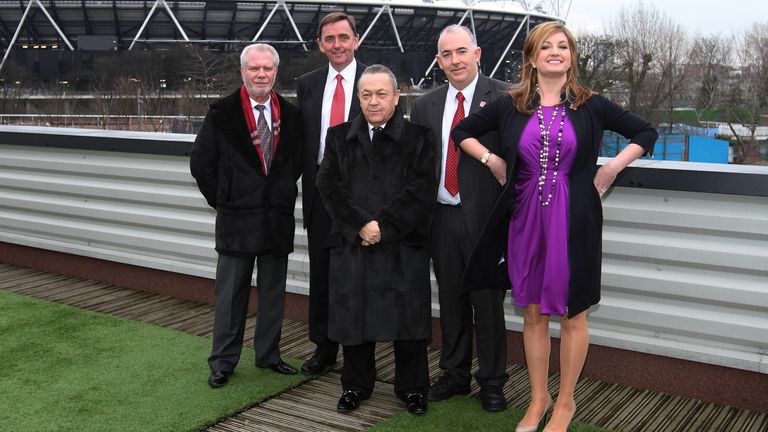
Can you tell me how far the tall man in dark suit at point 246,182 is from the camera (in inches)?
167

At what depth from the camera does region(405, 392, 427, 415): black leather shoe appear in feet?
12.9

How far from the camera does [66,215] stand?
690 centimetres

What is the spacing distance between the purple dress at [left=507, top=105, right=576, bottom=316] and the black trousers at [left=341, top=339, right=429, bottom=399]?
0.71 m

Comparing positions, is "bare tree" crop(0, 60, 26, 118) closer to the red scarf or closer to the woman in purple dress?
the red scarf

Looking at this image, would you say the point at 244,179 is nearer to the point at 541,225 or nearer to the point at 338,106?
the point at 338,106

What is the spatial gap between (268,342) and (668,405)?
7.24ft

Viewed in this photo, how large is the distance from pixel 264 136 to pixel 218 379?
1353 mm

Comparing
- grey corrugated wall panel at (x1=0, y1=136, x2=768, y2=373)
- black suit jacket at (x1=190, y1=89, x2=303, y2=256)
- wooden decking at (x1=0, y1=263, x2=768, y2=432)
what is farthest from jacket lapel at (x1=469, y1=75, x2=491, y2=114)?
wooden decking at (x1=0, y1=263, x2=768, y2=432)

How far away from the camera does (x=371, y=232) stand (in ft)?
12.1

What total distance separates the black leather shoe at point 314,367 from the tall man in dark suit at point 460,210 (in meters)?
0.78

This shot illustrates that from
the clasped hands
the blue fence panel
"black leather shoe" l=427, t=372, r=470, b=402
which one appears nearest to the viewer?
the clasped hands

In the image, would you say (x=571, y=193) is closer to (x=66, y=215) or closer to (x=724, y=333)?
(x=724, y=333)

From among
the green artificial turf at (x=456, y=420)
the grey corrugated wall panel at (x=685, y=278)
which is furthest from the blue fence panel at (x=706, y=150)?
the green artificial turf at (x=456, y=420)

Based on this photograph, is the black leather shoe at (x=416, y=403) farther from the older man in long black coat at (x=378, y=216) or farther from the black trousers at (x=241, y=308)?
the black trousers at (x=241, y=308)
